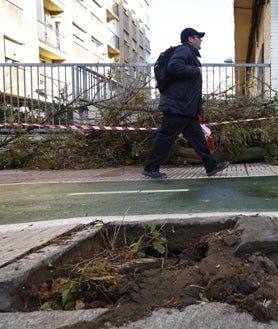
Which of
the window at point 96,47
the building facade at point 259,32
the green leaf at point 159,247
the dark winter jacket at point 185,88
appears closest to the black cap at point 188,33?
the dark winter jacket at point 185,88

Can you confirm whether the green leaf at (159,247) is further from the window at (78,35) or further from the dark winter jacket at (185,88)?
the window at (78,35)

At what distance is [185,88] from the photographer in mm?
6359

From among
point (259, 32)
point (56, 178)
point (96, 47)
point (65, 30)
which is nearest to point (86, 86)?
point (56, 178)

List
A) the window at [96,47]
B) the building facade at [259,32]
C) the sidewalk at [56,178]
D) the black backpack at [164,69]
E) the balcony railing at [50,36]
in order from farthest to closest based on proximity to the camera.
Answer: the window at [96,47], the balcony railing at [50,36], the building facade at [259,32], the black backpack at [164,69], the sidewalk at [56,178]

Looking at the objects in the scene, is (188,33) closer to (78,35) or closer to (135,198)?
(135,198)

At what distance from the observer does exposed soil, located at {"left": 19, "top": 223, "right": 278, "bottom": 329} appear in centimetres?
189

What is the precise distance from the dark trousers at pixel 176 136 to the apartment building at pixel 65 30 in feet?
21.2

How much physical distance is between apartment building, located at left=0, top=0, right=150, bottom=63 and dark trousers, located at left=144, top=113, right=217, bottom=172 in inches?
255

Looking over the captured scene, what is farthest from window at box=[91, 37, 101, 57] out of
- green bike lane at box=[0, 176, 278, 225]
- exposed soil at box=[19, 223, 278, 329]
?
exposed soil at box=[19, 223, 278, 329]

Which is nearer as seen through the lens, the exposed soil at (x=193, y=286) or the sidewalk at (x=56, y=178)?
the exposed soil at (x=193, y=286)

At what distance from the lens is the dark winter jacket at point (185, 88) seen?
621 cm

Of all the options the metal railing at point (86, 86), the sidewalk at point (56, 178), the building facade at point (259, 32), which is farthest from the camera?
the building facade at point (259, 32)

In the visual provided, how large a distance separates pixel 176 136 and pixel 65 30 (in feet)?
89.6

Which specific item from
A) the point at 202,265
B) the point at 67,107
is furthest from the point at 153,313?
the point at 67,107
